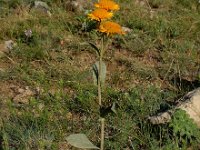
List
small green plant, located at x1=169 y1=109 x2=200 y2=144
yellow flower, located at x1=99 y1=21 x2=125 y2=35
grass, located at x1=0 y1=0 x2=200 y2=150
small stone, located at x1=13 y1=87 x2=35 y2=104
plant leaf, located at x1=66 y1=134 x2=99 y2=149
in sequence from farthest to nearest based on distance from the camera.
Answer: small stone, located at x1=13 y1=87 x2=35 y2=104, grass, located at x1=0 y1=0 x2=200 y2=150, small green plant, located at x1=169 y1=109 x2=200 y2=144, plant leaf, located at x1=66 y1=134 x2=99 y2=149, yellow flower, located at x1=99 y1=21 x2=125 y2=35

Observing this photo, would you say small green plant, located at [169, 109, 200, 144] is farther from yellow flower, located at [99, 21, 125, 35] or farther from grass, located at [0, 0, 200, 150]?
yellow flower, located at [99, 21, 125, 35]

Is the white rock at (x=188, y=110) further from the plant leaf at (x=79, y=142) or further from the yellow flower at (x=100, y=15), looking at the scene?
the yellow flower at (x=100, y=15)

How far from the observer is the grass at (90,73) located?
3.37 meters

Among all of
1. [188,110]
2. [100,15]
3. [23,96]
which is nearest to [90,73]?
[23,96]

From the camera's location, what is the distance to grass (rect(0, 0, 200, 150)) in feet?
11.0

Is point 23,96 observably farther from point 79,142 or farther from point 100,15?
point 100,15

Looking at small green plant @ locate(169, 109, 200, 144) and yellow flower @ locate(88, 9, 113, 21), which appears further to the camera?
small green plant @ locate(169, 109, 200, 144)

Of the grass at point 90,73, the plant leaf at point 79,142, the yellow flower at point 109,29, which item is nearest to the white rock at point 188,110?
the grass at point 90,73

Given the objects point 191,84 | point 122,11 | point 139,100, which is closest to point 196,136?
point 139,100

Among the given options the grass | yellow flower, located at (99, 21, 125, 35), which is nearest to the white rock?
the grass

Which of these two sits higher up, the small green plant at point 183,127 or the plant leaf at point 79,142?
Answer: the plant leaf at point 79,142

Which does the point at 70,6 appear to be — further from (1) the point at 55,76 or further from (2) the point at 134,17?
(1) the point at 55,76

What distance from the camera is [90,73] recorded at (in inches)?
168

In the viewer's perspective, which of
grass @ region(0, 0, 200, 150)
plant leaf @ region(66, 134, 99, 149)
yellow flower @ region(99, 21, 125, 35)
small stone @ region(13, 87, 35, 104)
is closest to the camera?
yellow flower @ region(99, 21, 125, 35)
